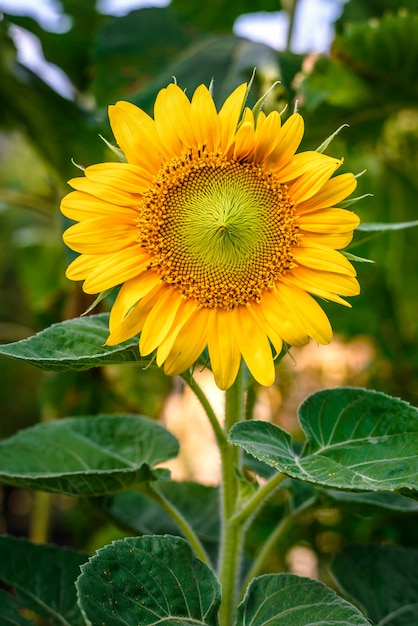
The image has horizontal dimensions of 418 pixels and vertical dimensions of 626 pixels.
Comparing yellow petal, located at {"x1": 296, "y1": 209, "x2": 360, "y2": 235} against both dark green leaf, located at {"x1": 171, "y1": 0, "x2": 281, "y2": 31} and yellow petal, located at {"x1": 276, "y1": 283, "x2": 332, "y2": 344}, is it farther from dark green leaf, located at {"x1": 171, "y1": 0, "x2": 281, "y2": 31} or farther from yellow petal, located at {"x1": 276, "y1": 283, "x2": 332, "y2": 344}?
dark green leaf, located at {"x1": 171, "y1": 0, "x2": 281, "y2": 31}

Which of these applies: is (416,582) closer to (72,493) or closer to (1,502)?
(72,493)

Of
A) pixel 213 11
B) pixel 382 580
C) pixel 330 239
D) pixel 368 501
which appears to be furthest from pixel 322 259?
pixel 213 11

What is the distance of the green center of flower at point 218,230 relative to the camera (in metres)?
0.51

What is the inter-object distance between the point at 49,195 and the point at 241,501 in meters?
0.85

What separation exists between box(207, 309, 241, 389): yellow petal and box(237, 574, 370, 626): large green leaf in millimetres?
160

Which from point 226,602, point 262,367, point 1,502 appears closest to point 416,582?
point 226,602

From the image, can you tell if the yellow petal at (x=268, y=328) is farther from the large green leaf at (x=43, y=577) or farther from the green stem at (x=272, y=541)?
the large green leaf at (x=43, y=577)

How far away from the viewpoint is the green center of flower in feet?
1.66

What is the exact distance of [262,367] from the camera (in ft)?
1.56

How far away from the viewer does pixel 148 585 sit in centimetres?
49

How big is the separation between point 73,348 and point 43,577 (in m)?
0.26

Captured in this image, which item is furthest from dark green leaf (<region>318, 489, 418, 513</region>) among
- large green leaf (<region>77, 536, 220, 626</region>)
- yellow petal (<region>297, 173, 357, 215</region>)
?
yellow petal (<region>297, 173, 357, 215</region>)

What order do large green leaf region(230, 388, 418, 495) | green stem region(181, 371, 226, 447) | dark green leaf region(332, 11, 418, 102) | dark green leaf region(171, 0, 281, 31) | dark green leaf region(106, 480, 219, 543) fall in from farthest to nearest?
1. dark green leaf region(171, 0, 281, 31)
2. dark green leaf region(332, 11, 418, 102)
3. dark green leaf region(106, 480, 219, 543)
4. green stem region(181, 371, 226, 447)
5. large green leaf region(230, 388, 418, 495)

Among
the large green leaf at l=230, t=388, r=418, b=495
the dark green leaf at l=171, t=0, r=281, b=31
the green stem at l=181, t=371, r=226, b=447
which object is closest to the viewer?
the large green leaf at l=230, t=388, r=418, b=495
